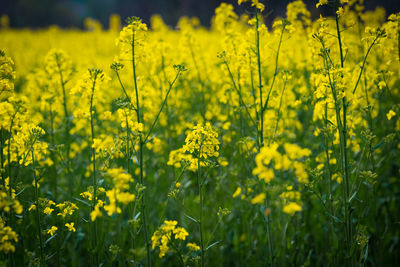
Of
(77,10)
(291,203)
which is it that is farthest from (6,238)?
(77,10)

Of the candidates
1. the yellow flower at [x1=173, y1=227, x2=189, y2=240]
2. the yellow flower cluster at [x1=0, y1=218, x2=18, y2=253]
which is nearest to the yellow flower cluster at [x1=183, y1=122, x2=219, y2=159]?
the yellow flower at [x1=173, y1=227, x2=189, y2=240]

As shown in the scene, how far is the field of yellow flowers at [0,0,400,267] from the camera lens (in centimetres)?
249

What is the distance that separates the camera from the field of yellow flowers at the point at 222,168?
2.49m

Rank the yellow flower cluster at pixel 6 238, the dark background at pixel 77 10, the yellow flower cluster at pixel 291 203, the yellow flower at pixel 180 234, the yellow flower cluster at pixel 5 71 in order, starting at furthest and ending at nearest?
the dark background at pixel 77 10, the yellow flower cluster at pixel 5 71, the yellow flower at pixel 180 234, the yellow flower cluster at pixel 6 238, the yellow flower cluster at pixel 291 203

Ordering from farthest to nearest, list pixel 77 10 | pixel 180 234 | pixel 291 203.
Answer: pixel 77 10, pixel 180 234, pixel 291 203

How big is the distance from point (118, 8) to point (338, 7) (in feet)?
109

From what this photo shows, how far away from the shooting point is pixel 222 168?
375 centimetres

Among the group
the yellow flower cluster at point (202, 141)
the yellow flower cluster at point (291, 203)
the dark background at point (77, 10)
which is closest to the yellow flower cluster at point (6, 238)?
the yellow flower cluster at point (202, 141)

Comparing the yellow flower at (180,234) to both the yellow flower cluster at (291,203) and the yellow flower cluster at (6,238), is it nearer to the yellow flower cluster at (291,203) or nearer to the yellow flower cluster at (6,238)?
the yellow flower cluster at (291,203)

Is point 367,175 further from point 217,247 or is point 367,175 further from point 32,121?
point 32,121

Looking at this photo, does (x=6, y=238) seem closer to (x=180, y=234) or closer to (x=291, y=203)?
(x=180, y=234)

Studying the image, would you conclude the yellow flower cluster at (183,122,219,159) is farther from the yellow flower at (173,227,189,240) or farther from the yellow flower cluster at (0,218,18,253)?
the yellow flower cluster at (0,218,18,253)

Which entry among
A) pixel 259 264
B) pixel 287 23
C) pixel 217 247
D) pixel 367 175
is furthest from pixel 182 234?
pixel 287 23

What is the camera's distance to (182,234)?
245 cm
